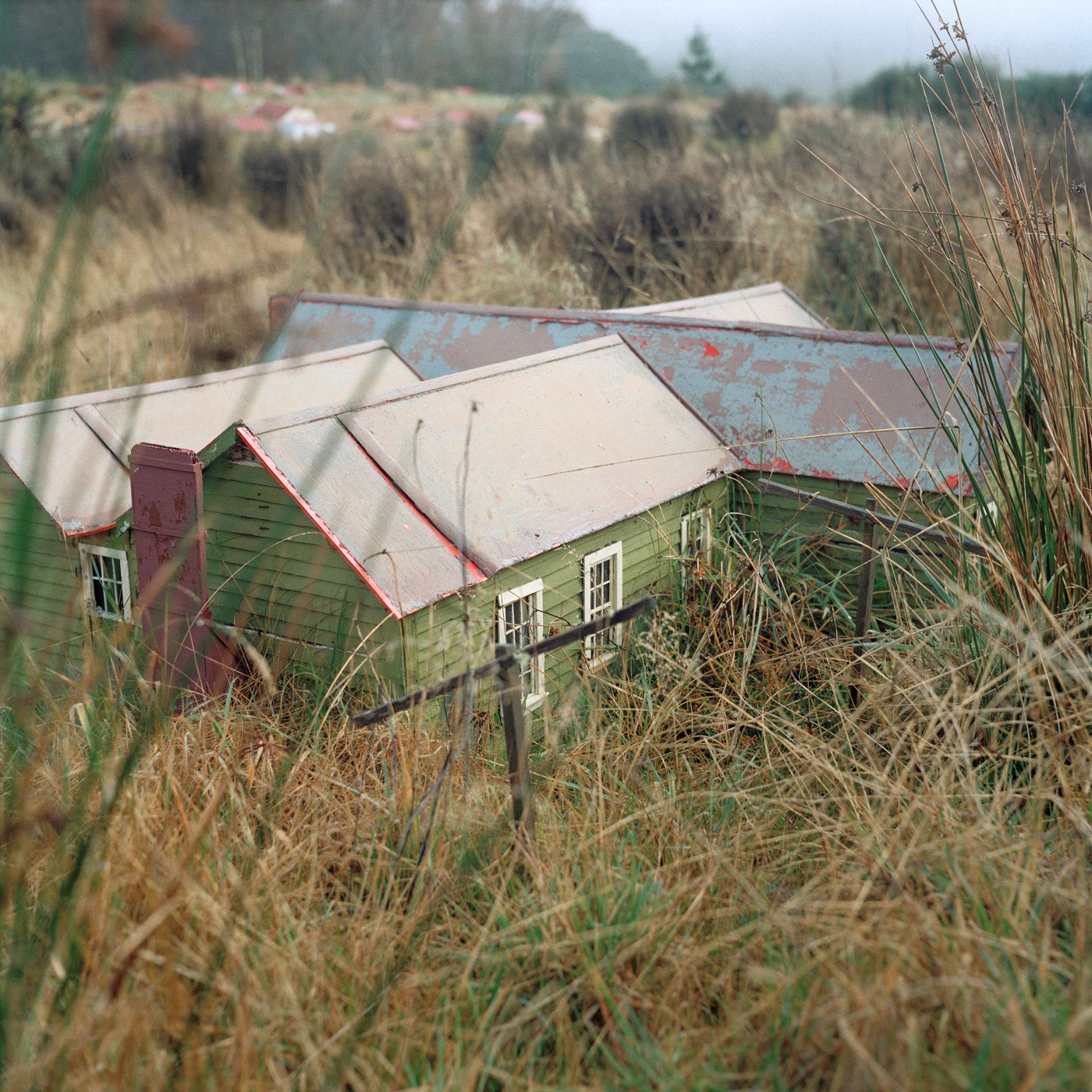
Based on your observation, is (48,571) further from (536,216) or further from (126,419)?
(536,216)

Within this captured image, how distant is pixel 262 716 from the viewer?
9.71 feet

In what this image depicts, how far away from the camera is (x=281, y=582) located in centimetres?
338

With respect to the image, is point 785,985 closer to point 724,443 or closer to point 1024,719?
point 1024,719

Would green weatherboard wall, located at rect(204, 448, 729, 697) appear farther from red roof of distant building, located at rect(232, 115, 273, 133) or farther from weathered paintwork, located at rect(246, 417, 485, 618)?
red roof of distant building, located at rect(232, 115, 273, 133)

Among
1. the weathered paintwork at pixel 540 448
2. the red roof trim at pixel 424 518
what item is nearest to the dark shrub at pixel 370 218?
the weathered paintwork at pixel 540 448

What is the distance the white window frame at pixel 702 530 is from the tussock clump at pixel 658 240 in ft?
17.4

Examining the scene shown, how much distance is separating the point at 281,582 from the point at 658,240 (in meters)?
7.03

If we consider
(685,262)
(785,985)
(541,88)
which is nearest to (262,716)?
(785,985)

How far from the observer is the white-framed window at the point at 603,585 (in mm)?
3859

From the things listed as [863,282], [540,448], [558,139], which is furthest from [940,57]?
[558,139]

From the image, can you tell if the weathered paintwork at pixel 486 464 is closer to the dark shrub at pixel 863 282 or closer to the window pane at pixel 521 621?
the window pane at pixel 521 621

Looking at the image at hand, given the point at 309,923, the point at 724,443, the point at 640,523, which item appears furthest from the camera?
the point at 724,443

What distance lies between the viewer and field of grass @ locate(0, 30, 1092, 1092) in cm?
164

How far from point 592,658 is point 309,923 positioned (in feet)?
4.84
